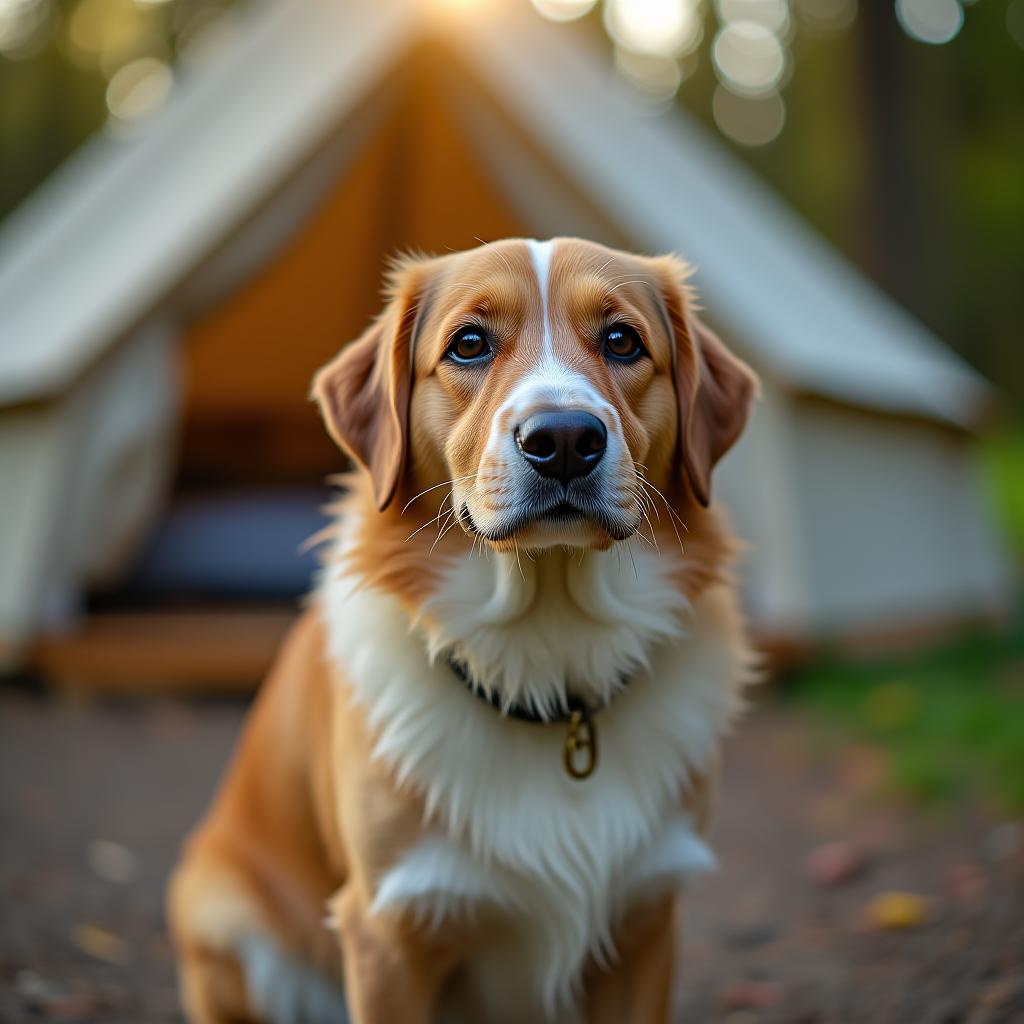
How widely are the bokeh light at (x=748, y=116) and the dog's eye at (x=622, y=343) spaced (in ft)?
78.3

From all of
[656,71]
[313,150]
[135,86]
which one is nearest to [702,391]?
[313,150]

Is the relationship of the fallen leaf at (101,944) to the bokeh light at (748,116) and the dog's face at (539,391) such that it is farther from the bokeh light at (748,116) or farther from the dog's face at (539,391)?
the bokeh light at (748,116)

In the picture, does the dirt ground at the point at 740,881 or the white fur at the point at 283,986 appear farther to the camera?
the dirt ground at the point at 740,881

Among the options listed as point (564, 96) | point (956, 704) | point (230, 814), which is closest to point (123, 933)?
point (230, 814)

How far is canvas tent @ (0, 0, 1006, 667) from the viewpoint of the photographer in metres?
4.85

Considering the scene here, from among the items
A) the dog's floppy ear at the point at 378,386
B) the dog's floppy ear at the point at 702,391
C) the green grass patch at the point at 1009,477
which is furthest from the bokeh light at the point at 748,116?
the dog's floppy ear at the point at 378,386

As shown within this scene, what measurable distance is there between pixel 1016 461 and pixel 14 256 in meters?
14.4

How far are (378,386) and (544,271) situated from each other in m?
0.38

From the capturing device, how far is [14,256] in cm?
604

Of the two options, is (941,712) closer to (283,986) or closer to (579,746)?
(579,746)

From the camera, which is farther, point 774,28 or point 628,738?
point 774,28

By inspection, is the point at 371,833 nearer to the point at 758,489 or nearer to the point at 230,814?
the point at 230,814

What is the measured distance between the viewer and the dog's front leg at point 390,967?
177cm

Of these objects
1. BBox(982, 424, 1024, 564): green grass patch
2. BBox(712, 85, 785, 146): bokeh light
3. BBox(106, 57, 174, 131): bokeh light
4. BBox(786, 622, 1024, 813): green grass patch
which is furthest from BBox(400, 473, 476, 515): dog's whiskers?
BBox(712, 85, 785, 146): bokeh light
